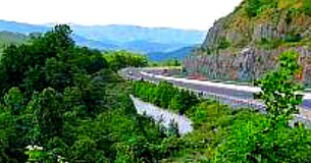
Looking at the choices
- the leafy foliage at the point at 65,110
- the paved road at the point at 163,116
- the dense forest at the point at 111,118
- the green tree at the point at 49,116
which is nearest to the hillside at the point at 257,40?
the paved road at the point at 163,116

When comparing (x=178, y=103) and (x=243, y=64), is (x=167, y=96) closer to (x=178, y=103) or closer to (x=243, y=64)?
(x=178, y=103)

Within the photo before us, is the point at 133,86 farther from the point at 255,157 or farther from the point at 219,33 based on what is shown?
the point at 255,157

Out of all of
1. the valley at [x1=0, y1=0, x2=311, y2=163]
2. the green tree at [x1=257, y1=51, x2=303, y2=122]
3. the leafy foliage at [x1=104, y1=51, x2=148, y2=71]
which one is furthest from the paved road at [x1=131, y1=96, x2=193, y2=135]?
the leafy foliage at [x1=104, y1=51, x2=148, y2=71]

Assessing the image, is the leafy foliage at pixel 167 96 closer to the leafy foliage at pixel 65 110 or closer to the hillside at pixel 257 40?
the leafy foliage at pixel 65 110

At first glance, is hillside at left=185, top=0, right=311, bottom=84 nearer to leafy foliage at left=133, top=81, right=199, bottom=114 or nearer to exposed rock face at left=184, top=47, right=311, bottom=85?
exposed rock face at left=184, top=47, right=311, bottom=85

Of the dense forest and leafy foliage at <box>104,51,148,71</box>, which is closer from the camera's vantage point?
the dense forest

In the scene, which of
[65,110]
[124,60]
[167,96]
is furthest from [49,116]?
[124,60]
